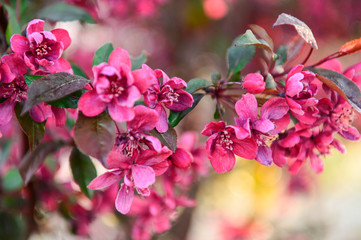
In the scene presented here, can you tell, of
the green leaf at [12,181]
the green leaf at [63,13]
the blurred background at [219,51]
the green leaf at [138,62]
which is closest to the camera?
the green leaf at [138,62]

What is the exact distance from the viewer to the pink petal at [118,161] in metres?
0.50

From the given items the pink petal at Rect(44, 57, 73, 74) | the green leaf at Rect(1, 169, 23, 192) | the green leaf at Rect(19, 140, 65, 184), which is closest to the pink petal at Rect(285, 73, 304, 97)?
the pink petal at Rect(44, 57, 73, 74)

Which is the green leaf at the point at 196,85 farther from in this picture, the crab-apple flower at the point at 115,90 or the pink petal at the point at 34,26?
the pink petal at the point at 34,26

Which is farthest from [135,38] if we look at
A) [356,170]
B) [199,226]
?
[356,170]

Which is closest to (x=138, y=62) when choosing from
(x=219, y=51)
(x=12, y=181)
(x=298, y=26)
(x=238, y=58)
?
(x=238, y=58)

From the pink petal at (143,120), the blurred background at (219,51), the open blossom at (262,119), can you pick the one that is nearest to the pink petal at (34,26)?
the pink petal at (143,120)

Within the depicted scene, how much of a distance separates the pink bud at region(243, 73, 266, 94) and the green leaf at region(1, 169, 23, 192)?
0.69m

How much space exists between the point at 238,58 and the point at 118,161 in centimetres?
33

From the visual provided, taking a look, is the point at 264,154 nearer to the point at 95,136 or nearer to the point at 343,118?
the point at 343,118

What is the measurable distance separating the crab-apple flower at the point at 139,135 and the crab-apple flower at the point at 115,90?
0.02 m

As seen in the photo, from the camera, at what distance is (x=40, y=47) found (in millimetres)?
539

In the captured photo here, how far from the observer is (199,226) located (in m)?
2.98

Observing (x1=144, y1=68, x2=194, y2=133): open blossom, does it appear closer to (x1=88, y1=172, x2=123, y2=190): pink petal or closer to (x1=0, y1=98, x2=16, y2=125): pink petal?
(x1=88, y1=172, x2=123, y2=190): pink petal

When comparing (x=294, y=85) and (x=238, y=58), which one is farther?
(x=238, y=58)
